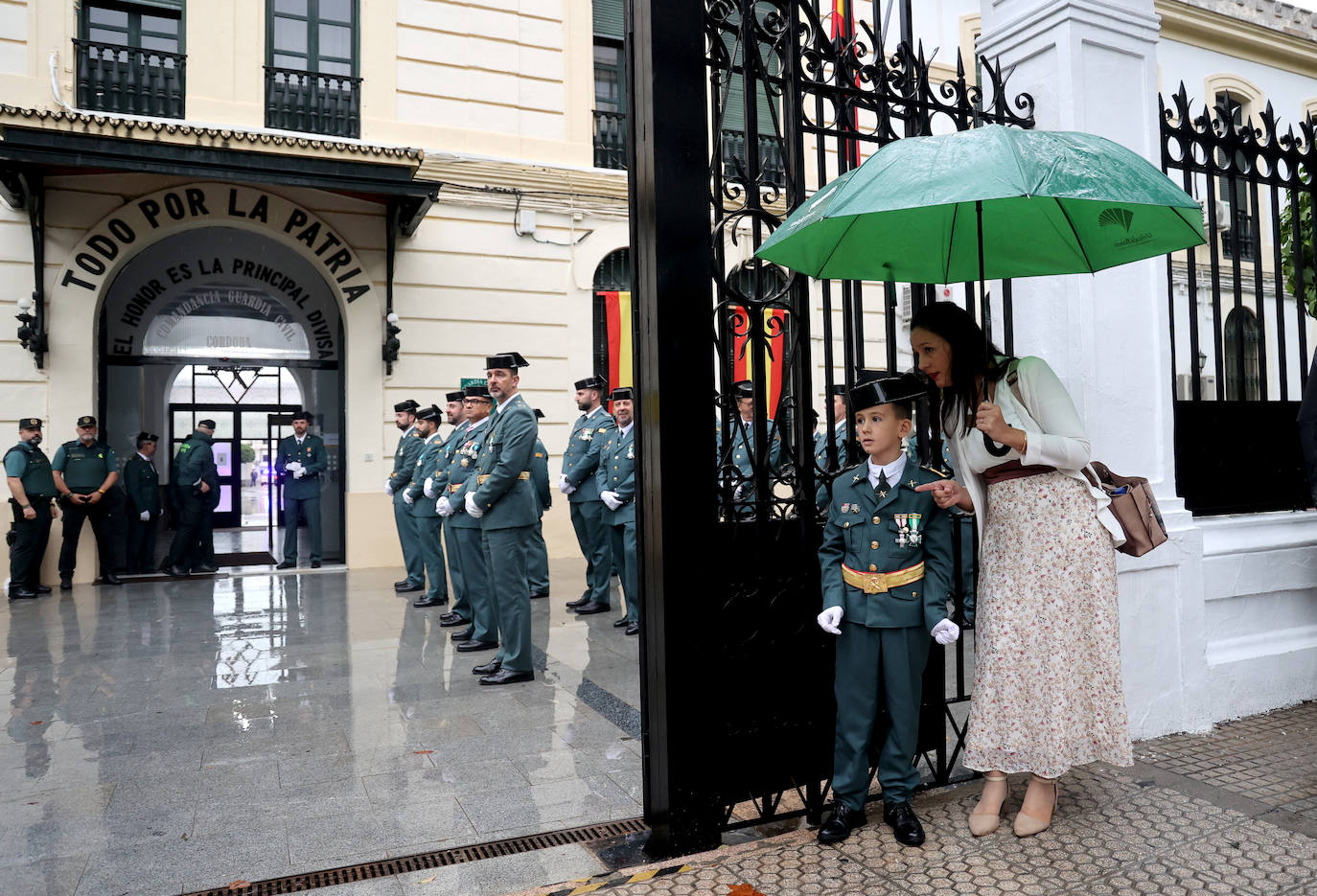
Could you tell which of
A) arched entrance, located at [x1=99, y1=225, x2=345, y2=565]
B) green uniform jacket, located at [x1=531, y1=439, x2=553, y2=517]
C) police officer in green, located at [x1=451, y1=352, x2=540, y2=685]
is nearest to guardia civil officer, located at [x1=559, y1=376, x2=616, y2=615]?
green uniform jacket, located at [x1=531, y1=439, x2=553, y2=517]

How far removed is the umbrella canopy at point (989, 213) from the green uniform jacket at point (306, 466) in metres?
10.1

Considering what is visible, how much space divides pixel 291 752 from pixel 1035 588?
140 inches

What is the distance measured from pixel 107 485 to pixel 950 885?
1044 cm

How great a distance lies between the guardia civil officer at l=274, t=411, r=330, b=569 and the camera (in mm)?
12180

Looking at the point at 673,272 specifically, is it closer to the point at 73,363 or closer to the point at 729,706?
the point at 729,706

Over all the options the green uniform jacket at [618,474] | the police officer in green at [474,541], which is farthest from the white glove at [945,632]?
the green uniform jacket at [618,474]

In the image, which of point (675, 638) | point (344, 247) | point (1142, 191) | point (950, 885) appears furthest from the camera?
point (344, 247)

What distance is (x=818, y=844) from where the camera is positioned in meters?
3.38

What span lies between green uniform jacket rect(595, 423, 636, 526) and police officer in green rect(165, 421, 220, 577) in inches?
233

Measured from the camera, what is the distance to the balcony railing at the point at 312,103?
38.1 ft

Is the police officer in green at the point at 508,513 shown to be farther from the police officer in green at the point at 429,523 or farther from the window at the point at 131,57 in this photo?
the window at the point at 131,57

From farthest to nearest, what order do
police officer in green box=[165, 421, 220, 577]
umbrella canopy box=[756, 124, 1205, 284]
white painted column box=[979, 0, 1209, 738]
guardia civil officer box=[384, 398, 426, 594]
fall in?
police officer in green box=[165, 421, 220, 577], guardia civil officer box=[384, 398, 426, 594], white painted column box=[979, 0, 1209, 738], umbrella canopy box=[756, 124, 1205, 284]

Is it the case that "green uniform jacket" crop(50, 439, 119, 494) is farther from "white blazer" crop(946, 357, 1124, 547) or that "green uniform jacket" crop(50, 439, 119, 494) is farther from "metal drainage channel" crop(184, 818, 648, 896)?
"white blazer" crop(946, 357, 1124, 547)

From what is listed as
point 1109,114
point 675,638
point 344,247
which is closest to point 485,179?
point 344,247
